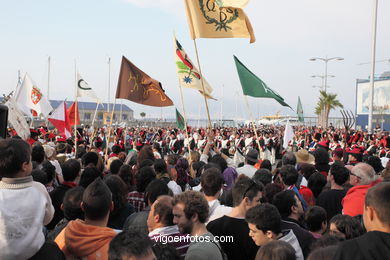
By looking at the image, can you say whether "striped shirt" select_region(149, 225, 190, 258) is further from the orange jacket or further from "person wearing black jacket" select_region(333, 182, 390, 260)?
"person wearing black jacket" select_region(333, 182, 390, 260)

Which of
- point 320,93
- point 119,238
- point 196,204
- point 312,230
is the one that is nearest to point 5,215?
point 119,238

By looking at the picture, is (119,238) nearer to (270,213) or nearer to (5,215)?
(5,215)

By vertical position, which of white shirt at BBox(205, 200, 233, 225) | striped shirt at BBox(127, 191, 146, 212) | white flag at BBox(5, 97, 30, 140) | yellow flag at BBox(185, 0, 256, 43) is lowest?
striped shirt at BBox(127, 191, 146, 212)

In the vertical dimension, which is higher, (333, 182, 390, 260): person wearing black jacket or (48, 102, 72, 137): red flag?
(48, 102, 72, 137): red flag

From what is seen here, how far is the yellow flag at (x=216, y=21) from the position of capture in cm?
912

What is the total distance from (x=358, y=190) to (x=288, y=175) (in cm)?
101

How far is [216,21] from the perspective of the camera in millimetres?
9219

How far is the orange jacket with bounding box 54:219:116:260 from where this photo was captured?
290cm

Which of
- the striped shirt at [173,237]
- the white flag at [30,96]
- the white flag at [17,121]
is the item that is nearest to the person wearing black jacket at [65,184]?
the striped shirt at [173,237]

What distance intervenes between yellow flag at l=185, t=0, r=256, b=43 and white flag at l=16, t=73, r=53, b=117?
20.5 feet

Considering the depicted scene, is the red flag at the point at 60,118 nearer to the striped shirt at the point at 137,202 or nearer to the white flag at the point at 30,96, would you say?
the white flag at the point at 30,96

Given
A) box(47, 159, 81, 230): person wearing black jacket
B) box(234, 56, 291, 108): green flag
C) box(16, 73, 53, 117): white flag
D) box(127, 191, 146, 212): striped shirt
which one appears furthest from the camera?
box(16, 73, 53, 117): white flag

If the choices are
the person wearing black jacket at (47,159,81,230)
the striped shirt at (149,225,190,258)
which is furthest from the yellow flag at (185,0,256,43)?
the striped shirt at (149,225,190,258)

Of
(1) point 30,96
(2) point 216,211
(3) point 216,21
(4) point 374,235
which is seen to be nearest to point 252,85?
(3) point 216,21
